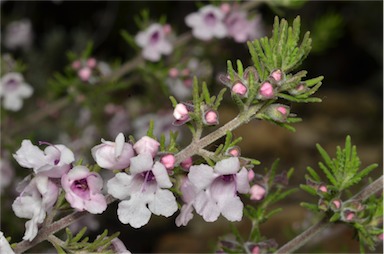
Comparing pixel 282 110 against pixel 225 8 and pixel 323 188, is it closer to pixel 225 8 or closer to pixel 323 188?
pixel 323 188

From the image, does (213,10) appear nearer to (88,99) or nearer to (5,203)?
(88,99)

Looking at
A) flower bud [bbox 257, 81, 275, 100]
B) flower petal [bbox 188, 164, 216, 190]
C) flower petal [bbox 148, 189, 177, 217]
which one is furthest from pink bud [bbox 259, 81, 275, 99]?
flower petal [bbox 148, 189, 177, 217]

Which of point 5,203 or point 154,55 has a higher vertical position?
point 154,55

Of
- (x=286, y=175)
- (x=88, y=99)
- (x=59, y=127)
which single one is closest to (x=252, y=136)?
(x=59, y=127)

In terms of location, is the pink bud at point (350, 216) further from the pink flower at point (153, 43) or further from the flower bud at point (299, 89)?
the pink flower at point (153, 43)

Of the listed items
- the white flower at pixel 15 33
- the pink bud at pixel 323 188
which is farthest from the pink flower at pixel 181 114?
the white flower at pixel 15 33

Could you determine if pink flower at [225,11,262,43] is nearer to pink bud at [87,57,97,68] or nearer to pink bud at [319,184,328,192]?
pink bud at [87,57,97,68]
